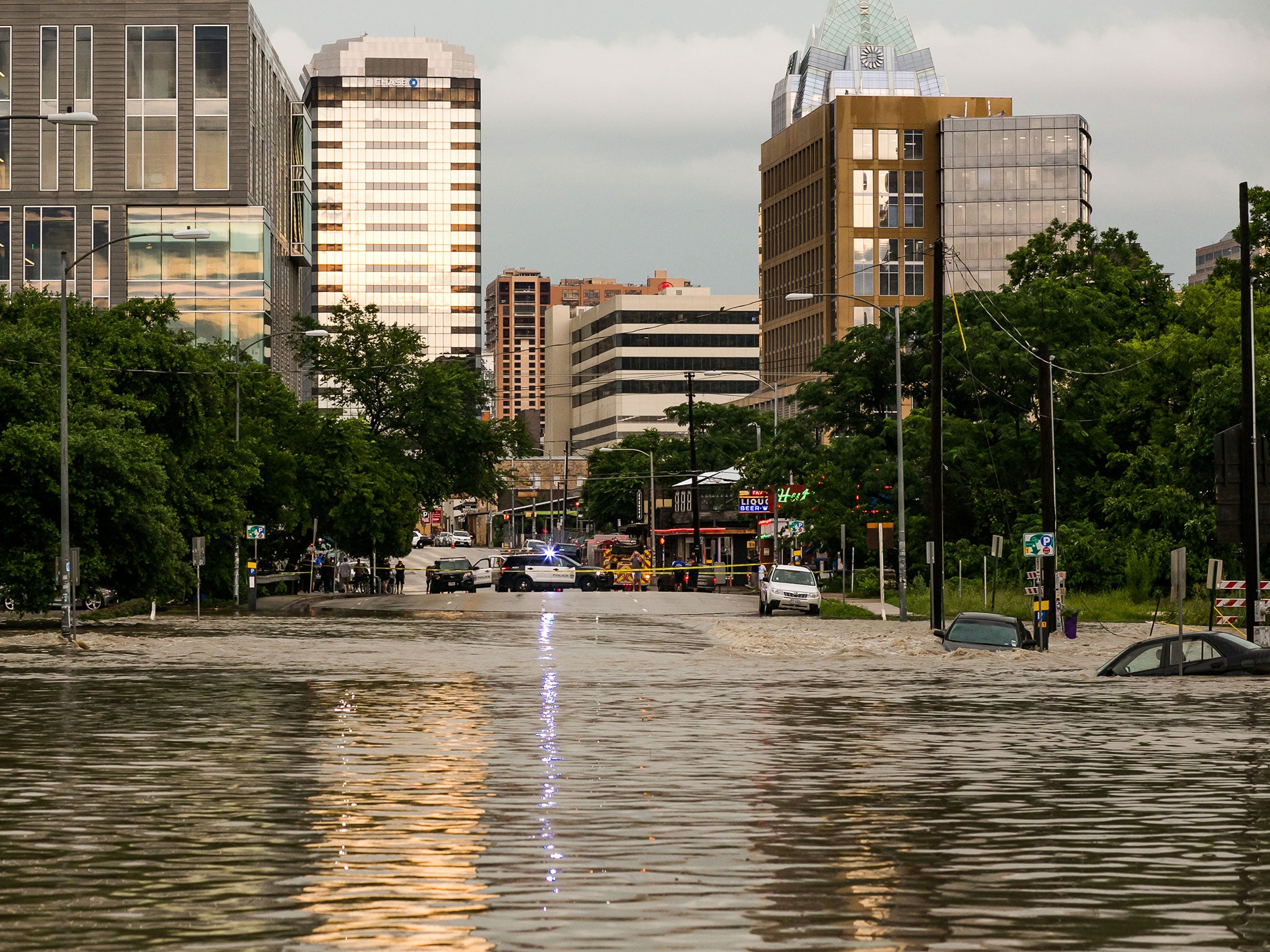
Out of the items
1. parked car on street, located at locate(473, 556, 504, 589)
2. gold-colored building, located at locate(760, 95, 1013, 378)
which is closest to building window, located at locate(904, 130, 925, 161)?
gold-colored building, located at locate(760, 95, 1013, 378)

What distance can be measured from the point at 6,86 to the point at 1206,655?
85596 millimetres

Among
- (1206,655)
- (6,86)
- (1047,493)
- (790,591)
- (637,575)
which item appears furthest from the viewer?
(6,86)

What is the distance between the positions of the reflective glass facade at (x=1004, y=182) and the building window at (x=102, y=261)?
3302 inches

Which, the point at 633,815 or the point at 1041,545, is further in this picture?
the point at 1041,545

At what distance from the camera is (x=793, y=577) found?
58125 mm

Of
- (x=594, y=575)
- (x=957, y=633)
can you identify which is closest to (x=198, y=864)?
(x=957, y=633)

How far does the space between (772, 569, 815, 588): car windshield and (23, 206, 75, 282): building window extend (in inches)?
2136

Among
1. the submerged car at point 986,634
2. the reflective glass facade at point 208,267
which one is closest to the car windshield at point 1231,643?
the submerged car at point 986,634

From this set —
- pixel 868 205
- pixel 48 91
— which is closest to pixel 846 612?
pixel 48 91

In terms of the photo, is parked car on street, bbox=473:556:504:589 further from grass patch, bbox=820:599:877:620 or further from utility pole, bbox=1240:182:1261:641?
utility pole, bbox=1240:182:1261:641

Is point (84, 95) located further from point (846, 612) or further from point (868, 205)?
point (868, 205)

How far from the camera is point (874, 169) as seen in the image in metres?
162

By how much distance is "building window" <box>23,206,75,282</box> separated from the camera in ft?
321

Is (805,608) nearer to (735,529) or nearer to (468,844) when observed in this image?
(468,844)
